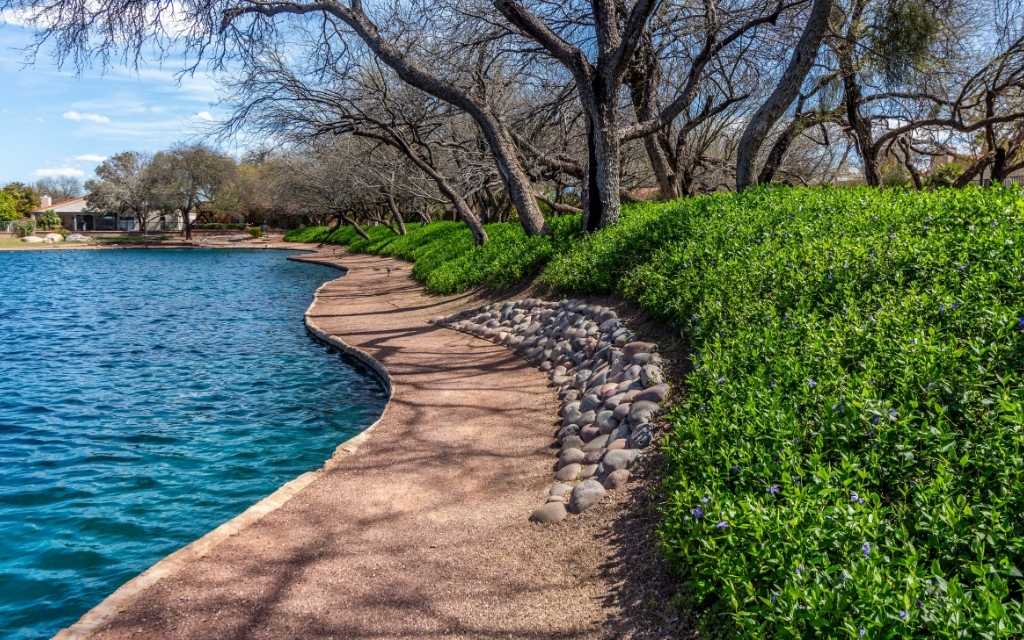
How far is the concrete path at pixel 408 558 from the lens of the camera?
3957mm

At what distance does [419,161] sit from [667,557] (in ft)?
57.8

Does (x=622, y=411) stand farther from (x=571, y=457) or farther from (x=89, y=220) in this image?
(x=89, y=220)

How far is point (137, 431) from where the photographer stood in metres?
9.27

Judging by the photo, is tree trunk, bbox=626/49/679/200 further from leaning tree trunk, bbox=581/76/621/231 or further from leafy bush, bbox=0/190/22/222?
leafy bush, bbox=0/190/22/222

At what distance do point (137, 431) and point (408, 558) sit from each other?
616 centimetres

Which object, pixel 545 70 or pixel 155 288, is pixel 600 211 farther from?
pixel 155 288

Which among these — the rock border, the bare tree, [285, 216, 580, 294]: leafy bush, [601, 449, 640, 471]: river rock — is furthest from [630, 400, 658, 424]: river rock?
the bare tree

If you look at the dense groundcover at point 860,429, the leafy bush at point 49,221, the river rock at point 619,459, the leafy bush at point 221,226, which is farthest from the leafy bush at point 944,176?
the leafy bush at point 49,221

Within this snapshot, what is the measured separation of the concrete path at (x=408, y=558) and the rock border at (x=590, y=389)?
0.84 feet

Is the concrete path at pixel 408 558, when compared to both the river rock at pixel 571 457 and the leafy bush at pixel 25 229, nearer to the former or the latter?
the river rock at pixel 571 457

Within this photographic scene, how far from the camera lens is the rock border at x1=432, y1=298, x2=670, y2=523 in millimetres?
5363

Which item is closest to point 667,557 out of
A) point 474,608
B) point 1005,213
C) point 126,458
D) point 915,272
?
point 474,608

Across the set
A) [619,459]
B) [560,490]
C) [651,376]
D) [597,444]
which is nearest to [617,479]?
[619,459]

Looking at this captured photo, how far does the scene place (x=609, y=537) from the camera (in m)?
4.59
